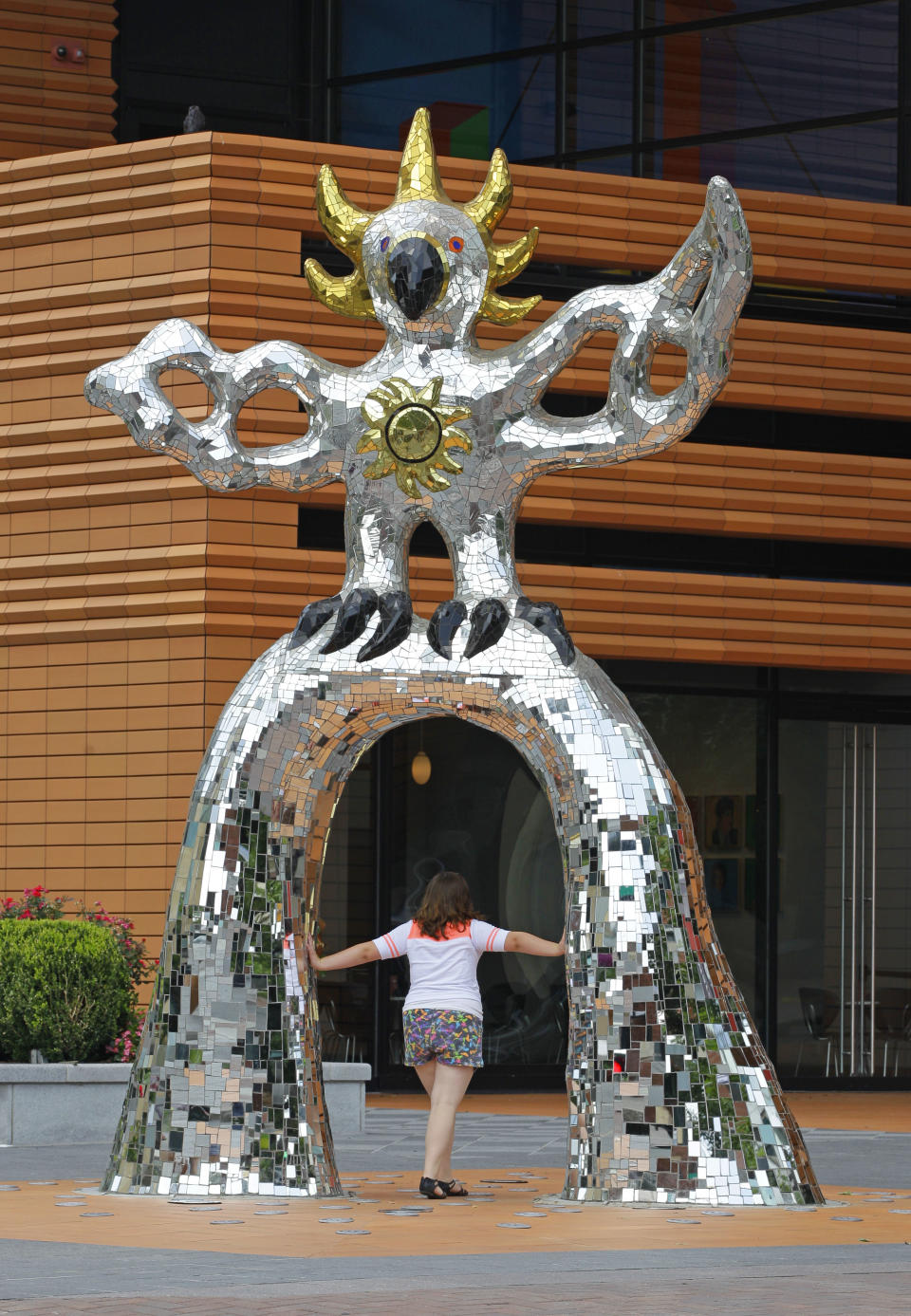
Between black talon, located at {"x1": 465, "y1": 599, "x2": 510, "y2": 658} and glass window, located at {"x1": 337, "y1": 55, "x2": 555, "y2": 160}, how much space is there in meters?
11.7

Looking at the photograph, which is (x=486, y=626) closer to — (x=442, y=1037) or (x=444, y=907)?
(x=444, y=907)

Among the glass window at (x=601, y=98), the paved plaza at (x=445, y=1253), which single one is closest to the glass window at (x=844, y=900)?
the glass window at (x=601, y=98)

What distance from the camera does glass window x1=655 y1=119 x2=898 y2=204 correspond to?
761 inches

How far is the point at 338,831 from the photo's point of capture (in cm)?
1662

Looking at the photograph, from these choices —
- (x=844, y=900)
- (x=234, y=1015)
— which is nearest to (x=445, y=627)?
(x=234, y=1015)

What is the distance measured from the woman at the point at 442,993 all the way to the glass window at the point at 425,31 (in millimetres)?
13001

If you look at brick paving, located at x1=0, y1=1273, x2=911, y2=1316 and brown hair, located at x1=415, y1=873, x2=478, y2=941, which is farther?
brown hair, located at x1=415, y1=873, x2=478, y2=941

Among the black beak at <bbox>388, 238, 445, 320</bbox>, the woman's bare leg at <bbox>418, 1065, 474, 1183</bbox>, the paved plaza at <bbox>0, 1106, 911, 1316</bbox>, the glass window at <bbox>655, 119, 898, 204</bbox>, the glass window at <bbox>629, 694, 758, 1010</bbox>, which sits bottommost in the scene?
the paved plaza at <bbox>0, 1106, 911, 1316</bbox>

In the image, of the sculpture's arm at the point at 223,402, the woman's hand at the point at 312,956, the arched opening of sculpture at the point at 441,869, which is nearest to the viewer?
the woman's hand at the point at 312,956

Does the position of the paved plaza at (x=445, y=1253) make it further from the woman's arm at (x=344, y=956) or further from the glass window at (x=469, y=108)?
the glass window at (x=469, y=108)

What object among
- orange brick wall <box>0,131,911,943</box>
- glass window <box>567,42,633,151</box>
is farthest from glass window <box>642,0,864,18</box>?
orange brick wall <box>0,131,911,943</box>

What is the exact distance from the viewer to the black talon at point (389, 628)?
952 centimetres

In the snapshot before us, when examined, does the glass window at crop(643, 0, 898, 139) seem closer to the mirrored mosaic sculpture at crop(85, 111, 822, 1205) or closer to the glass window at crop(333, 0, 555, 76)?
the glass window at crop(333, 0, 555, 76)

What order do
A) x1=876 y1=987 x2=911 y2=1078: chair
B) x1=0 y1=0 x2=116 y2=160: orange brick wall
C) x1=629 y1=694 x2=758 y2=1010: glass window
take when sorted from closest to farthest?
1. x1=629 y1=694 x2=758 y2=1010: glass window
2. x1=876 y1=987 x2=911 y2=1078: chair
3. x1=0 y1=0 x2=116 y2=160: orange brick wall
